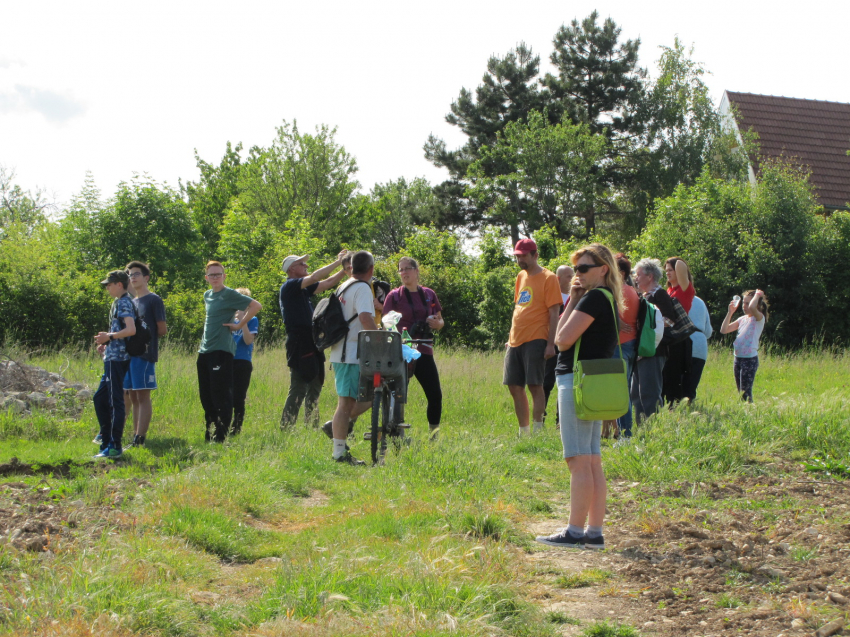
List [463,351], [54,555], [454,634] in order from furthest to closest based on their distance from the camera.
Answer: [463,351] → [54,555] → [454,634]

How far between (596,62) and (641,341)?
35.6m

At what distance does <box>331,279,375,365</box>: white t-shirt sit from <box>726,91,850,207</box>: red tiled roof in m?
27.3

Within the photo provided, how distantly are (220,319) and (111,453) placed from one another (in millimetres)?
1769

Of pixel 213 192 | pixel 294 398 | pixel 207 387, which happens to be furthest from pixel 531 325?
pixel 213 192

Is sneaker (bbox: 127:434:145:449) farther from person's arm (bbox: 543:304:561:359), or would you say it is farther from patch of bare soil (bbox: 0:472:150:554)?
person's arm (bbox: 543:304:561:359)

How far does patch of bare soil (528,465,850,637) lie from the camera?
3443mm

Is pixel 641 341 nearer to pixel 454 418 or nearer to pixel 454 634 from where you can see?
pixel 454 418

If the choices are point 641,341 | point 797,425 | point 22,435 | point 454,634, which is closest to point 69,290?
point 22,435

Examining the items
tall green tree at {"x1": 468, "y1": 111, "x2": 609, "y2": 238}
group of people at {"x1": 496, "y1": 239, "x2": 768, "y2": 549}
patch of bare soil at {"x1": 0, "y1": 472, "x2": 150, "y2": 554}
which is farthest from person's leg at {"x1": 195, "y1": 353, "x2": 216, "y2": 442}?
tall green tree at {"x1": 468, "y1": 111, "x2": 609, "y2": 238}

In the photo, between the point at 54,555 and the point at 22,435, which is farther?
the point at 22,435

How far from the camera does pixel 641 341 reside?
7.97 m

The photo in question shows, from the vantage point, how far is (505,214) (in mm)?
40625

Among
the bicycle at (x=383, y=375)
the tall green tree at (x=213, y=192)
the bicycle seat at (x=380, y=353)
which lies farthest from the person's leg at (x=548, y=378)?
the tall green tree at (x=213, y=192)

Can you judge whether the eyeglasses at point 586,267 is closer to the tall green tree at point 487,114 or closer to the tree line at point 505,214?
the tree line at point 505,214
